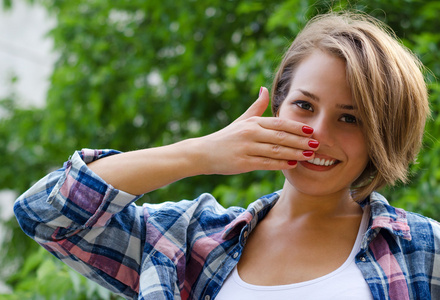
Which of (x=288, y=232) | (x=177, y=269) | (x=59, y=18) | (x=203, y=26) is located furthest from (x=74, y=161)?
(x=59, y=18)

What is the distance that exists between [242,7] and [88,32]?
3.69ft

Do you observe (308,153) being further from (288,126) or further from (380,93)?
(380,93)

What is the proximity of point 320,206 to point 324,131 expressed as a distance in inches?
8.0

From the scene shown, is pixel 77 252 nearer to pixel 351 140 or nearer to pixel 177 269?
pixel 177 269

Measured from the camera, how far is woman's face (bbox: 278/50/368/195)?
1.13 m

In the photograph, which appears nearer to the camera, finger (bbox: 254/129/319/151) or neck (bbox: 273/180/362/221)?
finger (bbox: 254/129/319/151)

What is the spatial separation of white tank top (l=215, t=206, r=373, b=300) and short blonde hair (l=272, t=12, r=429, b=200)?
16cm

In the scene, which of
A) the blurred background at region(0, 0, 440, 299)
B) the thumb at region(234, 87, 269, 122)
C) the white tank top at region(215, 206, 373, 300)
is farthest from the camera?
the blurred background at region(0, 0, 440, 299)

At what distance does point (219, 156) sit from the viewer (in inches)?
44.3

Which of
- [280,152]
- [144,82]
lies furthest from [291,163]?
[144,82]

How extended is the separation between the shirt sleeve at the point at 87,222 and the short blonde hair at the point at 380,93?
46 cm

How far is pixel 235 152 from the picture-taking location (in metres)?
1.11

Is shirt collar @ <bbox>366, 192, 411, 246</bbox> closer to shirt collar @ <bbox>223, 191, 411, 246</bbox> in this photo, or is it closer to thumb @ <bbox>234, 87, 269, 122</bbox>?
shirt collar @ <bbox>223, 191, 411, 246</bbox>

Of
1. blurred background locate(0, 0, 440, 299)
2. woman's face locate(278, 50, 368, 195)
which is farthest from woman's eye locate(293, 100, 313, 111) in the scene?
blurred background locate(0, 0, 440, 299)
